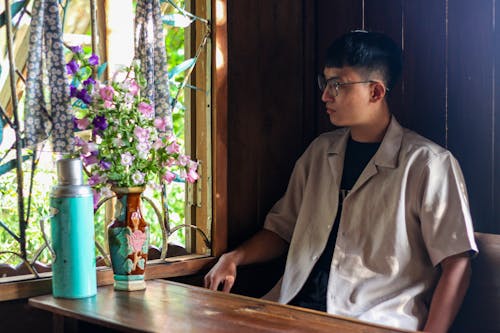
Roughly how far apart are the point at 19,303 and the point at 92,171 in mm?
438

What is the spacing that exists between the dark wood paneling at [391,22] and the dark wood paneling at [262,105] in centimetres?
29

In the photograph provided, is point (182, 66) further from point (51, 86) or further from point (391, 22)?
point (391, 22)

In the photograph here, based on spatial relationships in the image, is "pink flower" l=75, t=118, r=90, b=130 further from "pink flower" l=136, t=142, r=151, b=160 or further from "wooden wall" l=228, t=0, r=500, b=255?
"wooden wall" l=228, t=0, r=500, b=255

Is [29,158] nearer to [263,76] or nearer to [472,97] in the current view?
[263,76]

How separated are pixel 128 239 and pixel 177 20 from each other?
0.79 metres

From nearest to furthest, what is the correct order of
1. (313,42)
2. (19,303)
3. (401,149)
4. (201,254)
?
1. (19,303)
2. (401,149)
3. (201,254)
4. (313,42)

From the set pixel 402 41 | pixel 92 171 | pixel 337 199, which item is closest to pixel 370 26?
pixel 402 41

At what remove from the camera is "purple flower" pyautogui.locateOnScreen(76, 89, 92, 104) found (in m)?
2.07

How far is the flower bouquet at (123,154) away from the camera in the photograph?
6.75 ft

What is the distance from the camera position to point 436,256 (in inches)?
86.0

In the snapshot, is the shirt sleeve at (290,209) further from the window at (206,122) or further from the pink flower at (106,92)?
the pink flower at (106,92)

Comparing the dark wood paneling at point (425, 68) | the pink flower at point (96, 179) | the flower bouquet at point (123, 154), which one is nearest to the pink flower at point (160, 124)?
the flower bouquet at point (123, 154)

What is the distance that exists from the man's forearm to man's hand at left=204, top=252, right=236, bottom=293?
648 mm

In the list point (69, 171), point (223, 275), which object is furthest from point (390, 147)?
point (69, 171)
